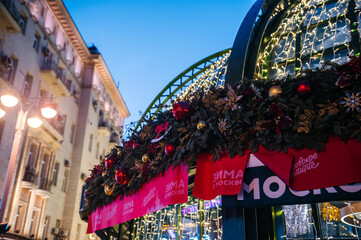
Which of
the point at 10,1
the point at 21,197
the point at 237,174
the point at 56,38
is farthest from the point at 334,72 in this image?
the point at 56,38

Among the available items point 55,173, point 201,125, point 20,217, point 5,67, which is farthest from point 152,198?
point 55,173

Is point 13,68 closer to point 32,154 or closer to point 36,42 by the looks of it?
point 36,42

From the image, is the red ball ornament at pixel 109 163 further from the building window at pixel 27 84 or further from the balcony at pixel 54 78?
the balcony at pixel 54 78

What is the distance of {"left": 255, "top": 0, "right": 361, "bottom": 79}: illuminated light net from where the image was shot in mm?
6762

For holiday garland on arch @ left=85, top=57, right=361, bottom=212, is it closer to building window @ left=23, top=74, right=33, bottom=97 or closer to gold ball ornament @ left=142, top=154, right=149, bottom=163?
gold ball ornament @ left=142, top=154, right=149, bottom=163

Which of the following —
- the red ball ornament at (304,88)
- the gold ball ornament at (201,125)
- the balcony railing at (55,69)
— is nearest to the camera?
the red ball ornament at (304,88)

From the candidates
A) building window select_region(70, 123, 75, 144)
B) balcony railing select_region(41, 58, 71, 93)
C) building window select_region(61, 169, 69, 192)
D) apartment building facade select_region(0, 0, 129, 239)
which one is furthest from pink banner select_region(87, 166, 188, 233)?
building window select_region(70, 123, 75, 144)

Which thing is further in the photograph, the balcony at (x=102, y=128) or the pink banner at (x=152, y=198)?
the balcony at (x=102, y=128)

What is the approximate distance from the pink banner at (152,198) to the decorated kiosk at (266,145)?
0.9 inches

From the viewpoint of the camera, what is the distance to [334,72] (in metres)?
4.54

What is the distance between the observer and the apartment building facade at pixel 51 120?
2070 centimetres

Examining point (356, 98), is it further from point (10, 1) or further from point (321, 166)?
point (10, 1)

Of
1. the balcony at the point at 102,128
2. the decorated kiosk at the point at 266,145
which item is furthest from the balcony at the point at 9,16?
the balcony at the point at 102,128

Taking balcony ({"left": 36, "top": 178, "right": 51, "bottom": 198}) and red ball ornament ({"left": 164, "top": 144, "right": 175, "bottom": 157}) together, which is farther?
balcony ({"left": 36, "top": 178, "right": 51, "bottom": 198})
